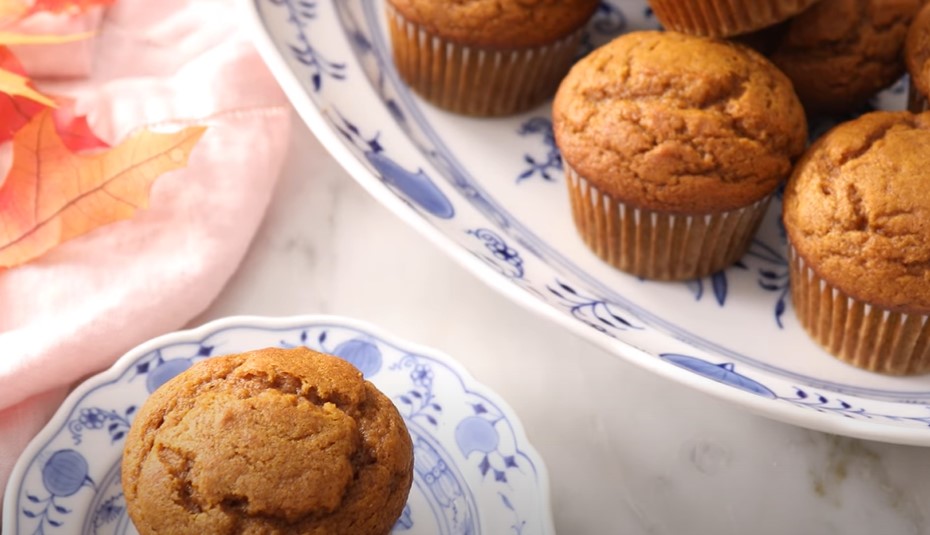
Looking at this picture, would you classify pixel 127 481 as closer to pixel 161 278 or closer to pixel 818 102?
pixel 161 278

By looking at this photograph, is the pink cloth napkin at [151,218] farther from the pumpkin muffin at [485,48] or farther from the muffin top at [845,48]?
the muffin top at [845,48]

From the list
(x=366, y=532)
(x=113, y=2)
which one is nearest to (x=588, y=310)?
(x=366, y=532)

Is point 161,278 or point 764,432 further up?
point 161,278

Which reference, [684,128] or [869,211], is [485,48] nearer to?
[684,128]

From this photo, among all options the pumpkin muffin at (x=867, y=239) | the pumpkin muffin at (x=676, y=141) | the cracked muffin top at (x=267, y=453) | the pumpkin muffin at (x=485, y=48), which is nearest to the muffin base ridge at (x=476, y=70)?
the pumpkin muffin at (x=485, y=48)

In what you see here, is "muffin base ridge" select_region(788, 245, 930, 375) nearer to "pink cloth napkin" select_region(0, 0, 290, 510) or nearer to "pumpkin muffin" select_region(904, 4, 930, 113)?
"pumpkin muffin" select_region(904, 4, 930, 113)

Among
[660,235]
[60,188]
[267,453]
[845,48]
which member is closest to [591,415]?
[660,235]

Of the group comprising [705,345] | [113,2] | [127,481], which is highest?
[113,2]
